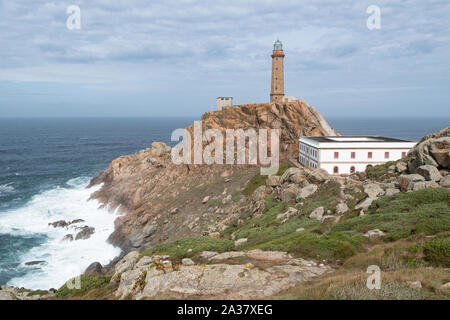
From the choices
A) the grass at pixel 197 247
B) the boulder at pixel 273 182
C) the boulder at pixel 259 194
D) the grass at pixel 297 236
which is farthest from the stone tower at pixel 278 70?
the grass at pixel 197 247

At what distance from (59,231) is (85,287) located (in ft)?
114

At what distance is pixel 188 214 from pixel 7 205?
36.6 metres

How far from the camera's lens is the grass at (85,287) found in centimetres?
1753

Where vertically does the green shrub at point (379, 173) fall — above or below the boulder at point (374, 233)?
above

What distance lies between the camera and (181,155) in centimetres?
6278

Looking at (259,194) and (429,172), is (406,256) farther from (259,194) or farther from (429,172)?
(259,194)

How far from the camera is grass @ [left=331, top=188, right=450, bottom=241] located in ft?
53.8

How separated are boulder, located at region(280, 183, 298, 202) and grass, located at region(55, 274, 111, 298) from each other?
2114 centimetres

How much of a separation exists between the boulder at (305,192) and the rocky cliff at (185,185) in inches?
364

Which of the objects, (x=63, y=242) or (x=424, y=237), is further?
(x=63, y=242)

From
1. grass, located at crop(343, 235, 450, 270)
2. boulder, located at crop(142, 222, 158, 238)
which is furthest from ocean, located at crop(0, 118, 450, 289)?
grass, located at crop(343, 235, 450, 270)

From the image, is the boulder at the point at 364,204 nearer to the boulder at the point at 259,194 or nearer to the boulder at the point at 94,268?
the boulder at the point at 259,194
